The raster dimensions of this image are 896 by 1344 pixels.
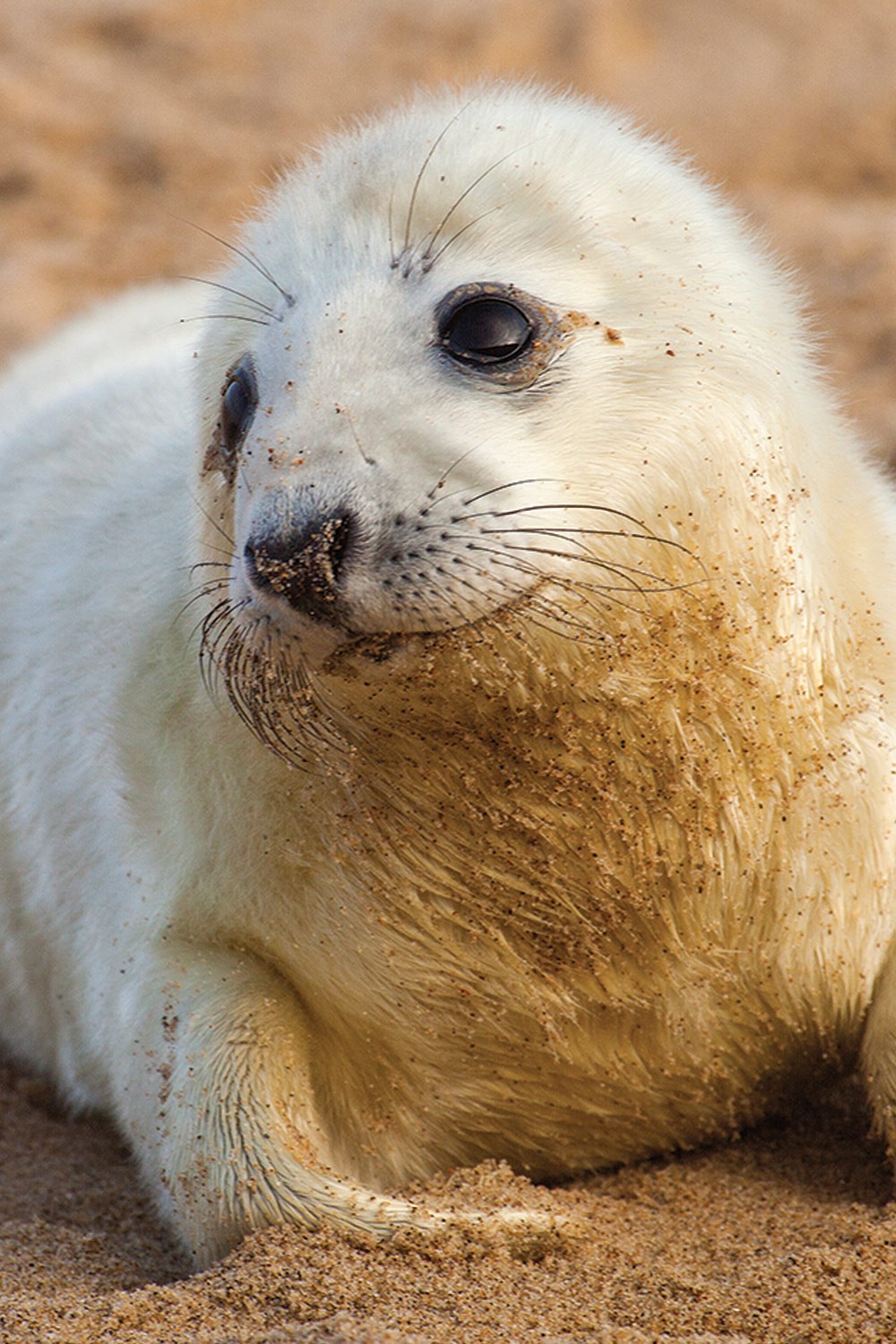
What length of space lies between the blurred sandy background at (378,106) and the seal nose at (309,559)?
38.7 inches

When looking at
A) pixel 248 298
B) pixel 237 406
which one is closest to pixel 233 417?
pixel 237 406

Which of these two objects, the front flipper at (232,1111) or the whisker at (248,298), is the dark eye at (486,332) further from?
the front flipper at (232,1111)

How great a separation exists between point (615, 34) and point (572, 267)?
7807 millimetres

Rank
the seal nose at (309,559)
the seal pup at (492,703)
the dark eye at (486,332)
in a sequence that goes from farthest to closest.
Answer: the dark eye at (486,332)
the seal pup at (492,703)
the seal nose at (309,559)

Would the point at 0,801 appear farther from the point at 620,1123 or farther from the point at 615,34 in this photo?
the point at 615,34

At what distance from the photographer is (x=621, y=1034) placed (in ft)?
10.2

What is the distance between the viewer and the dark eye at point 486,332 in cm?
276

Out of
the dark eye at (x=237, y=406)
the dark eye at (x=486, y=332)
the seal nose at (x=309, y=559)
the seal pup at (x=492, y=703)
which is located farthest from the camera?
the dark eye at (x=237, y=406)

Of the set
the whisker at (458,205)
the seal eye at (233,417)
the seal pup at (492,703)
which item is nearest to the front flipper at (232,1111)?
the seal pup at (492,703)

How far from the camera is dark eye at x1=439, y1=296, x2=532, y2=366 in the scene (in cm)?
276

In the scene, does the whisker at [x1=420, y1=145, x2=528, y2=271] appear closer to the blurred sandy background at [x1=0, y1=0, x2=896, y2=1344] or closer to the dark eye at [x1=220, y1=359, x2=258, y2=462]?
the dark eye at [x1=220, y1=359, x2=258, y2=462]

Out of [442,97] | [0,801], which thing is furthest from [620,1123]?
[442,97]

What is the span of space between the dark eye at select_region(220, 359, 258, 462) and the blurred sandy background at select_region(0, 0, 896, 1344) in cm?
113

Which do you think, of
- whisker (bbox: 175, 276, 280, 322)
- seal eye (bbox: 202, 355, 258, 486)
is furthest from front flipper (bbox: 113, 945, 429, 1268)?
whisker (bbox: 175, 276, 280, 322)
